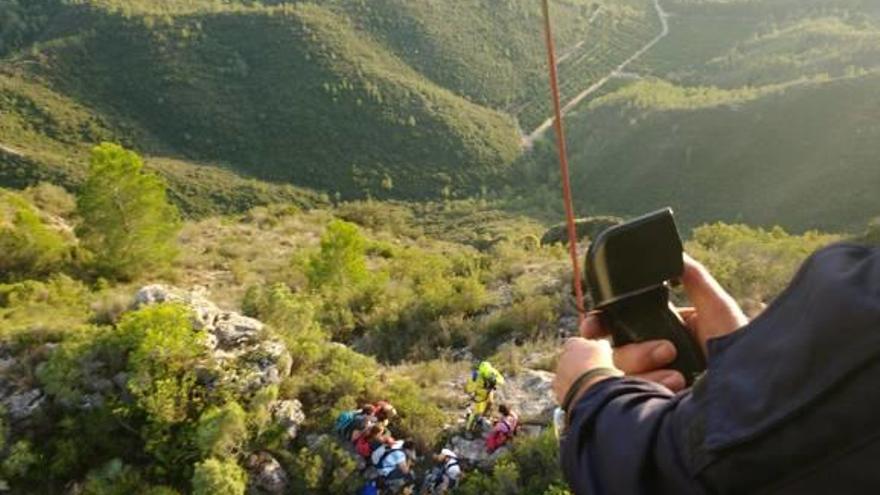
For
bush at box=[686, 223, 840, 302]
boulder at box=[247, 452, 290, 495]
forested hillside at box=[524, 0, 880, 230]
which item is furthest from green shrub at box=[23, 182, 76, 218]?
forested hillside at box=[524, 0, 880, 230]

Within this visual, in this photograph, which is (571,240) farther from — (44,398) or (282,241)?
(282,241)

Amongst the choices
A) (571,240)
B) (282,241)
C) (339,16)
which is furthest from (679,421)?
(339,16)

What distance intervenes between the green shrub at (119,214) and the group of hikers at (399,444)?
41.8 feet

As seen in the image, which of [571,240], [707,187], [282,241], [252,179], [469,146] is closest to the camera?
[571,240]

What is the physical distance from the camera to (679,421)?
146 centimetres

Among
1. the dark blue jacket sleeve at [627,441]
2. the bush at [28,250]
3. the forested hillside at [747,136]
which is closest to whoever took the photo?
the dark blue jacket sleeve at [627,441]

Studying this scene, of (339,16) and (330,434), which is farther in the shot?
(339,16)

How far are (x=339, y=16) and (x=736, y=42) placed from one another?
188 feet

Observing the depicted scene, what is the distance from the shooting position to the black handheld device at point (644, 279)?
2.26m

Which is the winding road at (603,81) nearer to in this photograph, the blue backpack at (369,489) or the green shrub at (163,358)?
the green shrub at (163,358)

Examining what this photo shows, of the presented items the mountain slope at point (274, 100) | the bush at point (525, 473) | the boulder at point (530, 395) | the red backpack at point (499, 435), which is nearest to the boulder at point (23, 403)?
the bush at point (525, 473)

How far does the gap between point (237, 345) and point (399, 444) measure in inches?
91.2

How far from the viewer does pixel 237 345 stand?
8180 millimetres

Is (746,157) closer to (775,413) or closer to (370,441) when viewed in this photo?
(370,441)
